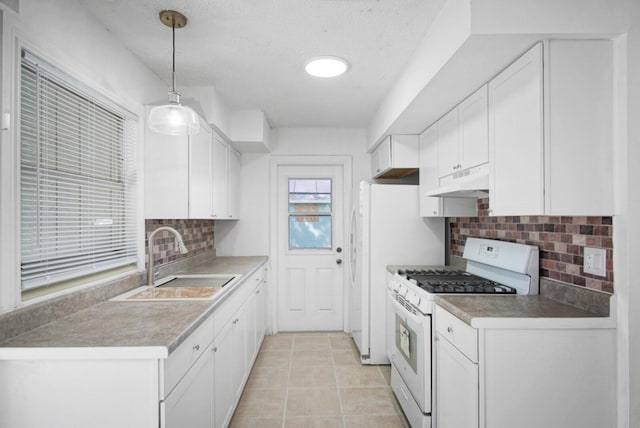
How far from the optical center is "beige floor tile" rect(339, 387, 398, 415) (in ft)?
7.69

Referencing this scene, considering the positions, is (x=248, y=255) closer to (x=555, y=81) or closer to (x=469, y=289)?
(x=469, y=289)

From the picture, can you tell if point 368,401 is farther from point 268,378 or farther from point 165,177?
point 165,177

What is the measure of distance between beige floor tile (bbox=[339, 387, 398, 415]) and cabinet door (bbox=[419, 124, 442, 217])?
1.46 meters

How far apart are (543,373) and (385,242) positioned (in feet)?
5.34

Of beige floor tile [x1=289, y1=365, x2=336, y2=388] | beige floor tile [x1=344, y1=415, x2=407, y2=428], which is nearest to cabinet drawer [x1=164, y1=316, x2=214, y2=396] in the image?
beige floor tile [x1=344, y1=415, x2=407, y2=428]

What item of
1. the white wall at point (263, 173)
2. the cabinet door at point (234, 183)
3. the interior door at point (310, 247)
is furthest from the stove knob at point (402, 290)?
the cabinet door at point (234, 183)

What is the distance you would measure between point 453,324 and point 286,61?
75.4 inches

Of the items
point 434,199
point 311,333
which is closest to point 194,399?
point 434,199

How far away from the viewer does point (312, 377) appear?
2814 mm

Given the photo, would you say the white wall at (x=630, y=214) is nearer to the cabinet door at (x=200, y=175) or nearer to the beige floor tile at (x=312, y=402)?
the beige floor tile at (x=312, y=402)

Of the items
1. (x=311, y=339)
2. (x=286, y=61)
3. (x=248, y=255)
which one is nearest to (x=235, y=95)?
(x=286, y=61)

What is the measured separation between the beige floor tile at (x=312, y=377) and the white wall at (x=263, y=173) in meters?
1.43

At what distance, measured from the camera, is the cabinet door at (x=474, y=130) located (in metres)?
1.83

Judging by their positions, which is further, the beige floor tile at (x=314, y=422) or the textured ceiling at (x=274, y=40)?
the beige floor tile at (x=314, y=422)
